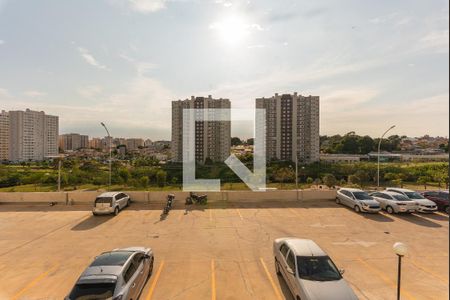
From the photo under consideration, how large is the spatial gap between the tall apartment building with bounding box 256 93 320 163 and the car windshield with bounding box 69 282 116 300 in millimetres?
67871

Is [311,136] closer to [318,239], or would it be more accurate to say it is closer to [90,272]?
[318,239]

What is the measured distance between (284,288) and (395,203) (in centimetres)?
1104

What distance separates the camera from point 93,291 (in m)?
5.59

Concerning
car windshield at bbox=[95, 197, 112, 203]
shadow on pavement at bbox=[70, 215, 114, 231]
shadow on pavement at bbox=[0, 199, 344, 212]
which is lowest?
shadow on pavement at bbox=[70, 215, 114, 231]

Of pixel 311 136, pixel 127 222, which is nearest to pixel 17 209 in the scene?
pixel 127 222

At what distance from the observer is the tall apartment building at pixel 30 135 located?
4124 inches

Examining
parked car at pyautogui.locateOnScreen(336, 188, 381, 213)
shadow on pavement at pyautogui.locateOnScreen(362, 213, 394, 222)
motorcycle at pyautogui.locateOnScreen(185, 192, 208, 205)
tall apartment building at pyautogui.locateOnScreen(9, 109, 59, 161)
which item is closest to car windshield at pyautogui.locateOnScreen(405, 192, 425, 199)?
parked car at pyautogui.locateOnScreen(336, 188, 381, 213)

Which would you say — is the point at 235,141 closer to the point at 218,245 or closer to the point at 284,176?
the point at 284,176

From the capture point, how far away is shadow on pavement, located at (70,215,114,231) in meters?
12.9

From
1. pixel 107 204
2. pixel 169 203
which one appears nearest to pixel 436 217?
pixel 169 203

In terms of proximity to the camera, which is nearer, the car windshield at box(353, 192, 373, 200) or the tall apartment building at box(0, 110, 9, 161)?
the car windshield at box(353, 192, 373, 200)

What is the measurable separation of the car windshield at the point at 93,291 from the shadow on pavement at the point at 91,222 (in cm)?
797

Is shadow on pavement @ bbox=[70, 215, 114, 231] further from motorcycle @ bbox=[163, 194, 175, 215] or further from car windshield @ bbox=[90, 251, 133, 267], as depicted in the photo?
car windshield @ bbox=[90, 251, 133, 267]

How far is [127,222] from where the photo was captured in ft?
45.3
